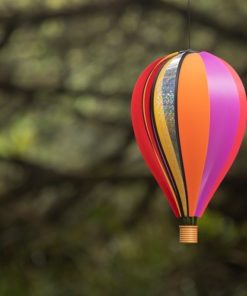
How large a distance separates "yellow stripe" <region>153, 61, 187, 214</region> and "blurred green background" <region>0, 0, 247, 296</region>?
105cm

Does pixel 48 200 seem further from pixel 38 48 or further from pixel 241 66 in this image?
pixel 241 66

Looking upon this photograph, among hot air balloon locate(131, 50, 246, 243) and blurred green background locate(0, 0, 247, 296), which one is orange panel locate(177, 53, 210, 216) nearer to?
hot air balloon locate(131, 50, 246, 243)

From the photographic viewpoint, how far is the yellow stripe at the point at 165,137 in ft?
7.22

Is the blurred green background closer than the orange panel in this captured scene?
No

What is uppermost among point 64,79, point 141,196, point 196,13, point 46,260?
point 196,13

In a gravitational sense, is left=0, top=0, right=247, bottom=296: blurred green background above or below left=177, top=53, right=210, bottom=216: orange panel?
below

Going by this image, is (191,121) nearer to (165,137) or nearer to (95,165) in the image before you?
(165,137)

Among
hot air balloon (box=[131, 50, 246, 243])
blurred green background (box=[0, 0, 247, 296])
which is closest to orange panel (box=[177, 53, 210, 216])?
hot air balloon (box=[131, 50, 246, 243])

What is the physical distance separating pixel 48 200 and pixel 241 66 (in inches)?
39.2

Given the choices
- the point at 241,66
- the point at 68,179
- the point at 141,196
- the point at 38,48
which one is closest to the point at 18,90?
the point at 38,48

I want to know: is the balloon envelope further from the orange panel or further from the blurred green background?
the blurred green background

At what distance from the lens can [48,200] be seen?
331 cm

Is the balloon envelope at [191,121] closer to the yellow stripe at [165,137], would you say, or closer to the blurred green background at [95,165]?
the yellow stripe at [165,137]

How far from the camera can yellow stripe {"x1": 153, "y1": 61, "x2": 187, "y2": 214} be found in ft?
7.22
